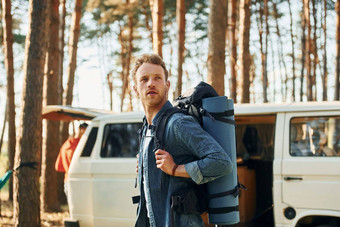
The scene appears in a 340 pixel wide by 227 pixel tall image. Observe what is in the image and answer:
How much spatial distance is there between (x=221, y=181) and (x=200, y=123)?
0.40 meters

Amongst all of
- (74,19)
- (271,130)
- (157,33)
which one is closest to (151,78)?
(271,130)

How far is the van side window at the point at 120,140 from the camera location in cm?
570

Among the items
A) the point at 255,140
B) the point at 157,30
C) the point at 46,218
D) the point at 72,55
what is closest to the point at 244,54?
the point at 157,30

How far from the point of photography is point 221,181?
2.52 m

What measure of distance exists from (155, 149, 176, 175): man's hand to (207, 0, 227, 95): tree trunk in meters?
6.27

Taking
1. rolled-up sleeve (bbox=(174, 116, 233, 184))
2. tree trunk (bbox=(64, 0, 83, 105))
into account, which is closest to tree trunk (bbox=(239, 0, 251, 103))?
tree trunk (bbox=(64, 0, 83, 105))

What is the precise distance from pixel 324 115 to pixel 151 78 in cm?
295

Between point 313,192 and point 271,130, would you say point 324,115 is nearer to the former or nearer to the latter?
point 313,192

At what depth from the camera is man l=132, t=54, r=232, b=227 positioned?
2303mm

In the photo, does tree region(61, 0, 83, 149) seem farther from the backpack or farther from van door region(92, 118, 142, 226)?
the backpack

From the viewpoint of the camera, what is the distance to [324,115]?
475 cm

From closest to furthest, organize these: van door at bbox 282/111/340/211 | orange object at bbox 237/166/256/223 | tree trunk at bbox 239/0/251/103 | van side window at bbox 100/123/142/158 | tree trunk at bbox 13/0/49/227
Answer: van door at bbox 282/111/340/211
van side window at bbox 100/123/142/158
orange object at bbox 237/166/256/223
tree trunk at bbox 13/0/49/227
tree trunk at bbox 239/0/251/103

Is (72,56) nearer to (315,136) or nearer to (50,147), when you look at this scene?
(50,147)

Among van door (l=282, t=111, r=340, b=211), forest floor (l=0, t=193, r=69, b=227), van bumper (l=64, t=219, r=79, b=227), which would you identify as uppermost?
van door (l=282, t=111, r=340, b=211)
